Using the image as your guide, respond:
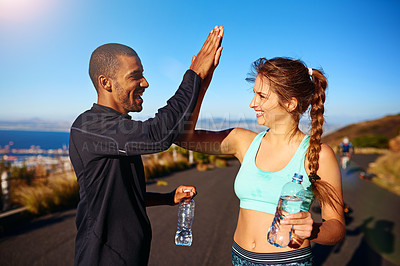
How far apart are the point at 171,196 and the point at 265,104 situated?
101 cm

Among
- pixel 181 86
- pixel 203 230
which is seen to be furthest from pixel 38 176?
pixel 181 86

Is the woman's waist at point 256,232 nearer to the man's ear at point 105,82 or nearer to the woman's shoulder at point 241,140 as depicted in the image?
the woman's shoulder at point 241,140

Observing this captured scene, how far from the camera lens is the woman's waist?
1.94 m

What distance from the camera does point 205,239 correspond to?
5395 millimetres

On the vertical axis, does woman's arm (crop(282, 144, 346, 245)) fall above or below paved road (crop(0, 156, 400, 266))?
above

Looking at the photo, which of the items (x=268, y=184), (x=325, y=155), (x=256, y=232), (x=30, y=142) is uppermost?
(x=325, y=155)

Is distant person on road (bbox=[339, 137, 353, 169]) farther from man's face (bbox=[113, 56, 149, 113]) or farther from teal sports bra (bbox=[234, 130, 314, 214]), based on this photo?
man's face (bbox=[113, 56, 149, 113])

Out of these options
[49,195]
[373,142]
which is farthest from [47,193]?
[373,142]

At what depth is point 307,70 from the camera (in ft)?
6.88

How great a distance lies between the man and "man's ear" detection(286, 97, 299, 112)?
2.59 feet

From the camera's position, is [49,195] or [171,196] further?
[49,195]

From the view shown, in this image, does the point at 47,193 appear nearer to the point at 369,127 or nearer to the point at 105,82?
the point at 105,82

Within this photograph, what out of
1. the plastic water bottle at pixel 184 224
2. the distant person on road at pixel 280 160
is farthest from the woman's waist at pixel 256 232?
the plastic water bottle at pixel 184 224

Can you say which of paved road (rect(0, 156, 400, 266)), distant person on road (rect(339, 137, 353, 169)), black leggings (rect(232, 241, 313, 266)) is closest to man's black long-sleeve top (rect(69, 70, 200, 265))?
black leggings (rect(232, 241, 313, 266))
